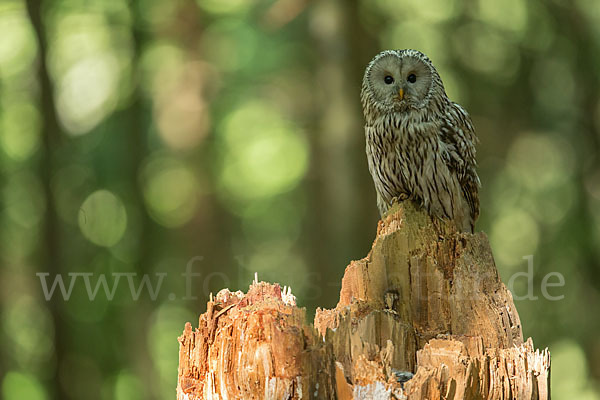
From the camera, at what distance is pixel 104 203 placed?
8773 millimetres

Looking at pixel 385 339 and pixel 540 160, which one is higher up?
pixel 540 160

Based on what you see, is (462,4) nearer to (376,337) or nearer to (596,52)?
(596,52)

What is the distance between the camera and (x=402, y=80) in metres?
3.92

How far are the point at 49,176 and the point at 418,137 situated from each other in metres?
5.65

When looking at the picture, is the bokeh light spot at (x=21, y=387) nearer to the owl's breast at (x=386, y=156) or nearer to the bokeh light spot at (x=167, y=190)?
the bokeh light spot at (x=167, y=190)

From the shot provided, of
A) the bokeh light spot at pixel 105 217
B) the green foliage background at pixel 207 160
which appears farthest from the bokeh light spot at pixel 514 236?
the bokeh light spot at pixel 105 217

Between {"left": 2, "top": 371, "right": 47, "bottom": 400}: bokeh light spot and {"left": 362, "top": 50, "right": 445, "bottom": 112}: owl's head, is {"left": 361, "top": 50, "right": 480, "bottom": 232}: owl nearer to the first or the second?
{"left": 362, "top": 50, "right": 445, "bottom": 112}: owl's head

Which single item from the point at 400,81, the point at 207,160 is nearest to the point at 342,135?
the point at 400,81

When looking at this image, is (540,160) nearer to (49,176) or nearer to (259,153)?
(259,153)

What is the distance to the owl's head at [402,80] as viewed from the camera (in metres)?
3.89

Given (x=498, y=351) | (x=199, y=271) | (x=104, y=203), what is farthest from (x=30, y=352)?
(x=498, y=351)

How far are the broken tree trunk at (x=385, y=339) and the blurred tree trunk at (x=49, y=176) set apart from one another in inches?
241

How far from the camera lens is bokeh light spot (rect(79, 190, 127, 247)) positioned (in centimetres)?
864

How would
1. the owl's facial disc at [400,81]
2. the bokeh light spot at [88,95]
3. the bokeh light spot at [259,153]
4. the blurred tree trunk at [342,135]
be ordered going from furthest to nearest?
1. the bokeh light spot at [259,153]
2. the bokeh light spot at [88,95]
3. the blurred tree trunk at [342,135]
4. the owl's facial disc at [400,81]
